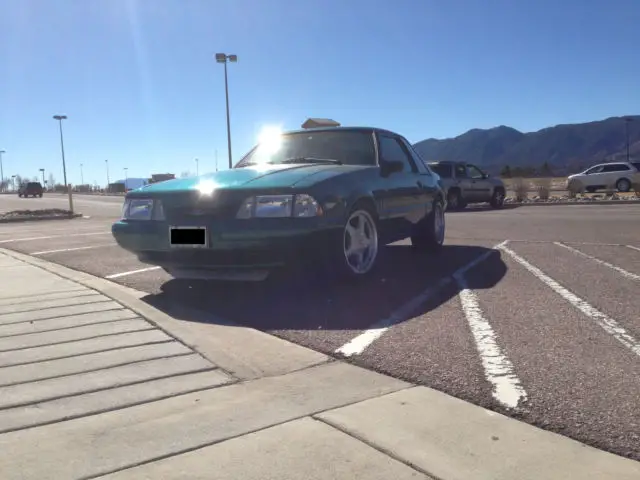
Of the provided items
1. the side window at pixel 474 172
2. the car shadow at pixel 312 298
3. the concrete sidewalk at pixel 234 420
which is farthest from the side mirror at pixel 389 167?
the side window at pixel 474 172

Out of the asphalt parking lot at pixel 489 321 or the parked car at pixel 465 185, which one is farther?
the parked car at pixel 465 185

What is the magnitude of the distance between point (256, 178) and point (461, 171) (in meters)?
15.1

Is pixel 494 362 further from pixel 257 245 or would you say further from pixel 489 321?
pixel 257 245

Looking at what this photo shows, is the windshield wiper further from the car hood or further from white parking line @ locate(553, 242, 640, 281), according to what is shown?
white parking line @ locate(553, 242, 640, 281)

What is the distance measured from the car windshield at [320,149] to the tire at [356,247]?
0.73m

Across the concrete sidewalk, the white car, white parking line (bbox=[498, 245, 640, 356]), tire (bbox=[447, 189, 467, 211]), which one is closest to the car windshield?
white parking line (bbox=[498, 245, 640, 356])

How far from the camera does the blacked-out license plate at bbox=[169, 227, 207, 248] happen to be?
4.55m

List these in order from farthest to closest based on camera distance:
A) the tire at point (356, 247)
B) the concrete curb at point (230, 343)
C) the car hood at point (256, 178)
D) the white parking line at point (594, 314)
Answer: the tire at point (356, 247) < the car hood at point (256, 178) < the white parking line at point (594, 314) < the concrete curb at point (230, 343)

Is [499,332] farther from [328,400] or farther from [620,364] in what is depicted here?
[328,400]

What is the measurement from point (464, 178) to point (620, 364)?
16375mm

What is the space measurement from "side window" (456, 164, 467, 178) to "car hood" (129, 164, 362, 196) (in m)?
14.1

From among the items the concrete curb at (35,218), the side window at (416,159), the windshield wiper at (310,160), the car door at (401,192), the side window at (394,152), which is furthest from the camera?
the concrete curb at (35,218)

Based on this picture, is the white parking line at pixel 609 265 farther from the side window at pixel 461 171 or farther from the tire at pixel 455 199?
the side window at pixel 461 171

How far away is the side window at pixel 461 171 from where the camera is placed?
1879 centimetres
